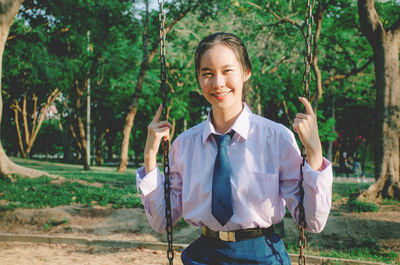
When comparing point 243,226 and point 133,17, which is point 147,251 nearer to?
point 243,226

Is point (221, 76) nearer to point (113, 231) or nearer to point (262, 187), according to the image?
point (262, 187)

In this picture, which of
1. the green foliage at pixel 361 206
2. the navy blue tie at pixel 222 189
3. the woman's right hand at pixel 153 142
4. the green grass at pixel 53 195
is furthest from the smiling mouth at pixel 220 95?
the green foliage at pixel 361 206

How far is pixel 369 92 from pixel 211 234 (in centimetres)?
2147

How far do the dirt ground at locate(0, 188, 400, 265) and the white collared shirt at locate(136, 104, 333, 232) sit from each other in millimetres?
3434

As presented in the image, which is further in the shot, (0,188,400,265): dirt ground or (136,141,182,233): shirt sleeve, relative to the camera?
(0,188,400,265): dirt ground

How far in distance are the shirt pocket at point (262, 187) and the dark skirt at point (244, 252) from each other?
20 centimetres

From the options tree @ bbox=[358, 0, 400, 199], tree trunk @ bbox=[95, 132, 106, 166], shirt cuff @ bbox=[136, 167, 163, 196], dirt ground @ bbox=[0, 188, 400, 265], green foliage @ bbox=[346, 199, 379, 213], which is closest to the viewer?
shirt cuff @ bbox=[136, 167, 163, 196]

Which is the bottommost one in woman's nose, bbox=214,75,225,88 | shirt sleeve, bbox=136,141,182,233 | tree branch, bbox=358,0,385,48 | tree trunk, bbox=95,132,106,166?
tree trunk, bbox=95,132,106,166

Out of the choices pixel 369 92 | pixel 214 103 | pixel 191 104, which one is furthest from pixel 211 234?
pixel 191 104

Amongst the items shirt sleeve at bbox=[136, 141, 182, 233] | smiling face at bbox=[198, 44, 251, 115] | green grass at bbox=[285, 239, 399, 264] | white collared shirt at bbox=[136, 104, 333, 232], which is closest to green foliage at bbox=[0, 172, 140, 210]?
green grass at bbox=[285, 239, 399, 264]

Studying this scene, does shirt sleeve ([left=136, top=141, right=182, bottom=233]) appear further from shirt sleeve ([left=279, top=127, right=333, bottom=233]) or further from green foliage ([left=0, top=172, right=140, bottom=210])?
green foliage ([left=0, top=172, right=140, bottom=210])

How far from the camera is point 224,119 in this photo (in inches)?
82.0

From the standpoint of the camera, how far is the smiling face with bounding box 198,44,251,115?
1964mm

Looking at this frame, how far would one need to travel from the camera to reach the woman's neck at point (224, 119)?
2.08 meters
